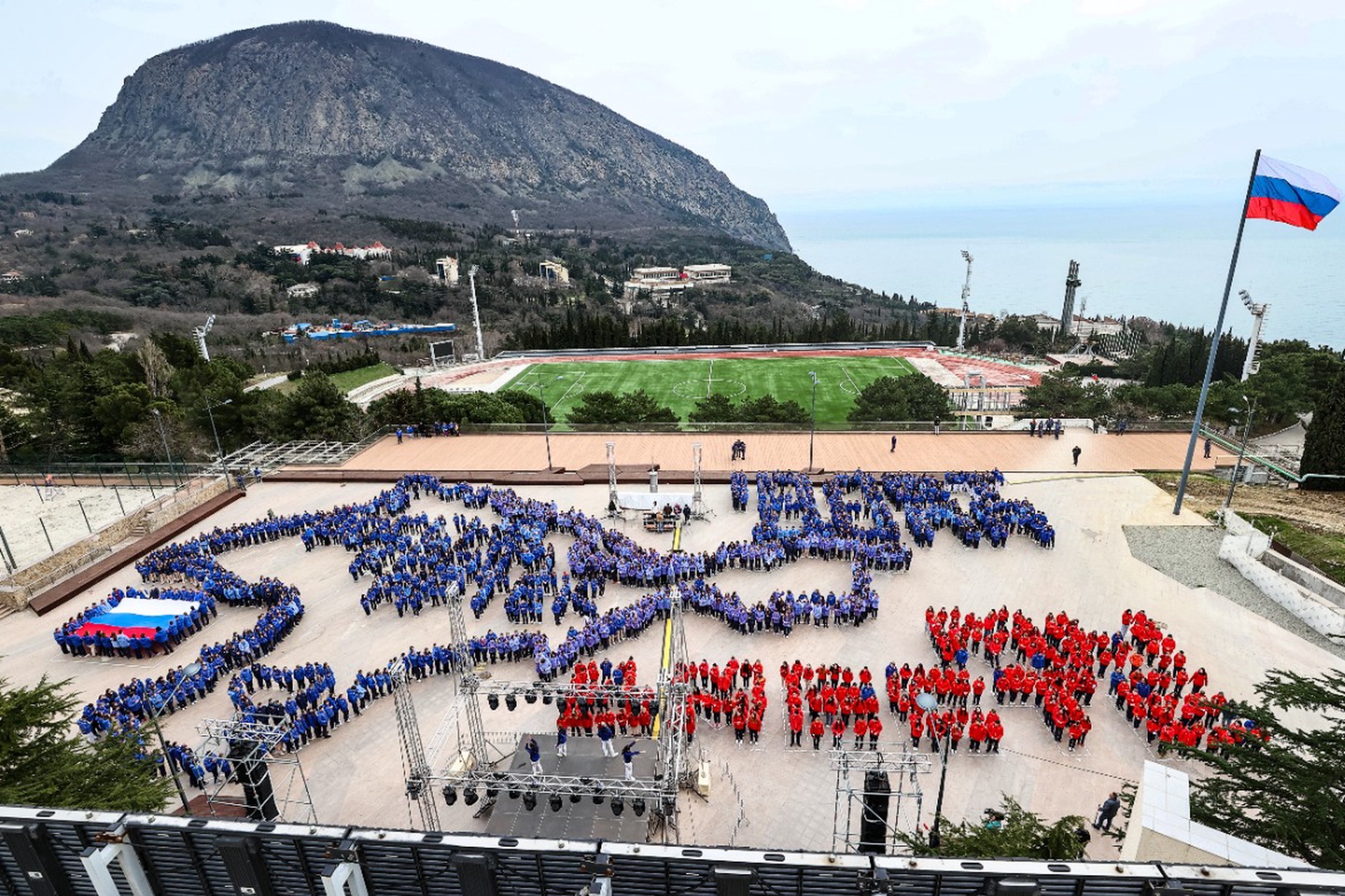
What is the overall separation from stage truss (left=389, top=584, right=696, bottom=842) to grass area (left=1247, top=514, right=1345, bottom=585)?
20063mm

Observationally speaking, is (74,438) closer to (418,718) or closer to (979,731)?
(418,718)

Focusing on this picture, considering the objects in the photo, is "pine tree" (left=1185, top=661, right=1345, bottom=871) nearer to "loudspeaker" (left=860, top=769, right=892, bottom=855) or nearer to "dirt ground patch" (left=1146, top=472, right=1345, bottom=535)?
"loudspeaker" (left=860, top=769, right=892, bottom=855)

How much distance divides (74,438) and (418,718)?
112 ft

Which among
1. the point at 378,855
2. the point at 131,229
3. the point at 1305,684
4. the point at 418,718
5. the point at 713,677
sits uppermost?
the point at 131,229

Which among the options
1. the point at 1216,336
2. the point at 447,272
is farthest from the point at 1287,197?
the point at 447,272

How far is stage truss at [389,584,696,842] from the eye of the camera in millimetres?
12102

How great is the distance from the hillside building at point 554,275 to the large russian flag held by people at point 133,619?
382 feet

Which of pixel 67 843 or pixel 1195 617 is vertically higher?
pixel 67 843

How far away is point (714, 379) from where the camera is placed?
5822cm

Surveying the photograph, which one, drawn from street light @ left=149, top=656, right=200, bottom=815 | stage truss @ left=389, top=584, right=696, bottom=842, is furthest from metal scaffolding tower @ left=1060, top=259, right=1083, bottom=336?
street light @ left=149, top=656, right=200, bottom=815

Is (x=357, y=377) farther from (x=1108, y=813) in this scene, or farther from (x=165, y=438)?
(x=1108, y=813)

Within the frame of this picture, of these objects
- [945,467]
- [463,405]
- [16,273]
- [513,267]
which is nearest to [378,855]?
[945,467]

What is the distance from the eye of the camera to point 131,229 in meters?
144

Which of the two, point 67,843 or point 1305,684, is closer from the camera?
point 67,843
